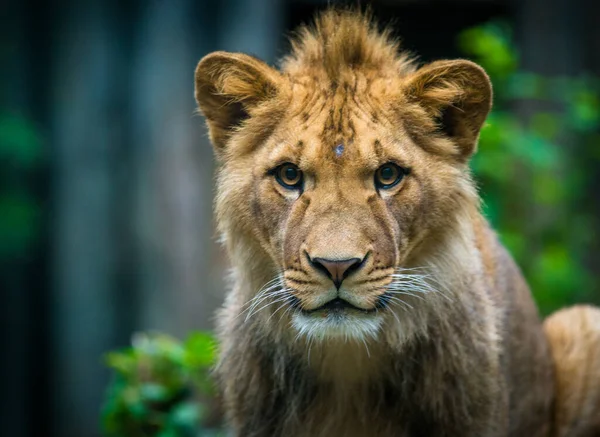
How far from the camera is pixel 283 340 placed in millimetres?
3184

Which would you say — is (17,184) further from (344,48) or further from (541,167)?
(344,48)

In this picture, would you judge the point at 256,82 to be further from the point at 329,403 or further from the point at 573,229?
the point at 573,229

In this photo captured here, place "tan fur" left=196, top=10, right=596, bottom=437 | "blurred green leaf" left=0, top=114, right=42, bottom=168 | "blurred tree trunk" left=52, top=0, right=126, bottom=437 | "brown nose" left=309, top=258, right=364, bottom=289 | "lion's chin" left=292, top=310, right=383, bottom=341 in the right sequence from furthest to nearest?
"blurred green leaf" left=0, top=114, right=42, bottom=168, "blurred tree trunk" left=52, top=0, right=126, bottom=437, "tan fur" left=196, top=10, right=596, bottom=437, "lion's chin" left=292, top=310, right=383, bottom=341, "brown nose" left=309, top=258, right=364, bottom=289

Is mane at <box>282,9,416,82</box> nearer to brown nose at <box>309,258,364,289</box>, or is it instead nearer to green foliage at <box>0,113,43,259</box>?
brown nose at <box>309,258,364,289</box>

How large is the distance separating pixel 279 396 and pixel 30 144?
13.6 ft

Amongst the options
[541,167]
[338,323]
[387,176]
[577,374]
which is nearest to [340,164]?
[387,176]

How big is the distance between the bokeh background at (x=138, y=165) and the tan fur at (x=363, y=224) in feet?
8.48

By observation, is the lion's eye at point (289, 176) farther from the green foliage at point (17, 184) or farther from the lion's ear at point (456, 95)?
the green foliage at point (17, 184)

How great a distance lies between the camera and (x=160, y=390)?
413 cm

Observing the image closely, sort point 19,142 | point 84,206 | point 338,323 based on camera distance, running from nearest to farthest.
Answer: point 338,323
point 84,206
point 19,142

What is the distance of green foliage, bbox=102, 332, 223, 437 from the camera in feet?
13.3

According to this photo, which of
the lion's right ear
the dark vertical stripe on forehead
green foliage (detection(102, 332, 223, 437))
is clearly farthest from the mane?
green foliage (detection(102, 332, 223, 437))

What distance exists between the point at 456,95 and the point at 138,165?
3.70 metres

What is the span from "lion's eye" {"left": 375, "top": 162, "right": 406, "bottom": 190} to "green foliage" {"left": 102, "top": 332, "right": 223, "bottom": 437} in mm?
1411
